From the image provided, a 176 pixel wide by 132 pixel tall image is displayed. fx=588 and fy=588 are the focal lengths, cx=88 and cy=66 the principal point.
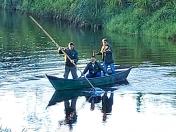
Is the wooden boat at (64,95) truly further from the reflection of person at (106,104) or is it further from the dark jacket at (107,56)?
the dark jacket at (107,56)

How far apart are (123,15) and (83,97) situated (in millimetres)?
36413

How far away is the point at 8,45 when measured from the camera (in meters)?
51.4

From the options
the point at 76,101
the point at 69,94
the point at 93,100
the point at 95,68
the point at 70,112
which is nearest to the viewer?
the point at 70,112

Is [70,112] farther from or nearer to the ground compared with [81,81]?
nearer to the ground

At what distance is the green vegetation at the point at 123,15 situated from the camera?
2285 inches

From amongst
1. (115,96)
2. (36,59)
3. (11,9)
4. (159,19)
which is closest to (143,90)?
(115,96)

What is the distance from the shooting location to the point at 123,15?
209 ft

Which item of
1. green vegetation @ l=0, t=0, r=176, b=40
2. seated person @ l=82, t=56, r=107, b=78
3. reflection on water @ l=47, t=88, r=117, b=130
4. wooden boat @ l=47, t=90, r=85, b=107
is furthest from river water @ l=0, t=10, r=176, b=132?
green vegetation @ l=0, t=0, r=176, b=40

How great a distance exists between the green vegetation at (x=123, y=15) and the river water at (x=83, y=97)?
4.31 metres

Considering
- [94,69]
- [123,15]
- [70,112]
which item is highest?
[123,15]

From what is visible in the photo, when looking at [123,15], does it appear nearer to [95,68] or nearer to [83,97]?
[95,68]

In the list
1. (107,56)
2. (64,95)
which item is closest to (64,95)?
(64,95)

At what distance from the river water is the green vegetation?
4.31 metres

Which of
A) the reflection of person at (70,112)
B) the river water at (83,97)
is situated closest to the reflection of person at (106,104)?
the river water at (83,97)
